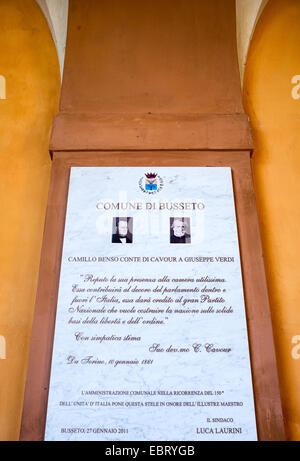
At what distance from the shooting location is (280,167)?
280cm

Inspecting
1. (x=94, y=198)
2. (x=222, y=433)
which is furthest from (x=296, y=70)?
(x=222, y=433)

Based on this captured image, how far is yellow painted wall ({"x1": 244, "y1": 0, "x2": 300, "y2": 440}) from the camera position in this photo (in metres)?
2.36

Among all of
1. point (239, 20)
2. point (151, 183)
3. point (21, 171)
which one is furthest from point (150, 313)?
point (239, 20)

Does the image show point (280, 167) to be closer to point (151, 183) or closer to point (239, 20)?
point (151, 183)

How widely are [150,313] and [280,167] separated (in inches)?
59.0

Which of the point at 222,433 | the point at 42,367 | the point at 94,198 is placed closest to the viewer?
the point at 222,433

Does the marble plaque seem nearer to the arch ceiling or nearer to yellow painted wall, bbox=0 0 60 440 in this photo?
yellow painted wall, bbox=0 0 60 440

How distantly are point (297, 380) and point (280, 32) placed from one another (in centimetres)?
282

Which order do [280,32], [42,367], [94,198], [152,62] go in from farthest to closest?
[280,32] < [152,62] < [94,198] < [42,367]

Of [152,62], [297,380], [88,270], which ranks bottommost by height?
[297,380]

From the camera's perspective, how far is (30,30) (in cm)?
325

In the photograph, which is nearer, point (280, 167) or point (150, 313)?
point (150, 313)

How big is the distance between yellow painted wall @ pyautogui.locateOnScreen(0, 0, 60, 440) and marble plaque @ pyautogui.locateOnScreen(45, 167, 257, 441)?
363 millimetres

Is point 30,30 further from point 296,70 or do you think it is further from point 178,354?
point 178,354
